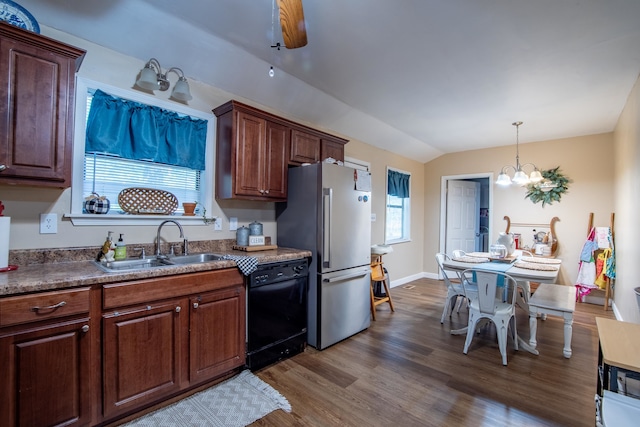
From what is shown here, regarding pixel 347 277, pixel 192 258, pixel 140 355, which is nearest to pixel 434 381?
pixel 347 277

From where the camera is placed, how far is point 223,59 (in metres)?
2.55

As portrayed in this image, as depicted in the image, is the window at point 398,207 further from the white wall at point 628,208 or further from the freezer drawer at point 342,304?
the white wall at point 628,208

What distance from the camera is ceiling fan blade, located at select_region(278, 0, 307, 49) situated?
139 cm

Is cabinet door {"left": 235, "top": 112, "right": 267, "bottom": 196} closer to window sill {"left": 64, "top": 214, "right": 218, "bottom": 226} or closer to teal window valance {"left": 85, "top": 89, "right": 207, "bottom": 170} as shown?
teal window valance {"left": 85, "top": 89, "right": 207, "bottom": 170}

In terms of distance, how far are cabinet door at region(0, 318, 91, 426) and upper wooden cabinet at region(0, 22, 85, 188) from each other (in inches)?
33.5

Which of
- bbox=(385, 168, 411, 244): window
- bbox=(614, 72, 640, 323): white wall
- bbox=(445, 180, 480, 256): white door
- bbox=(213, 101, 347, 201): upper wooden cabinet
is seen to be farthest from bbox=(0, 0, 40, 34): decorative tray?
bbox=(445, 180, 480, 256): white door

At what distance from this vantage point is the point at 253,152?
2.71 metres

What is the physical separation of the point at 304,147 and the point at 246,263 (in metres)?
1.50

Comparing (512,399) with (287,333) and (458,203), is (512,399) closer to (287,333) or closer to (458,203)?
(287,333)

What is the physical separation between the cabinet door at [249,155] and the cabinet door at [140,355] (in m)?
1.15

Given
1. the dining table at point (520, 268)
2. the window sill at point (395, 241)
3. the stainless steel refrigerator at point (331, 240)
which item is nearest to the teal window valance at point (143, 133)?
the stainless steel refrigerator at point (331, 240)

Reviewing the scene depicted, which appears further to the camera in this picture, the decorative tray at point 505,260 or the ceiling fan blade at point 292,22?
the decorative tray at point 505,260

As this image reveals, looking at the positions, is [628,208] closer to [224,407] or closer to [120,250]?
[224,407]

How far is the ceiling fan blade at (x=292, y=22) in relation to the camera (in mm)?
1389
